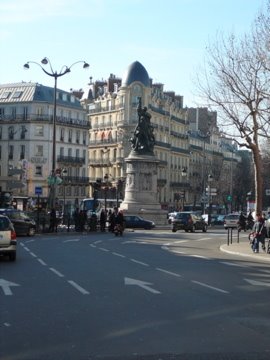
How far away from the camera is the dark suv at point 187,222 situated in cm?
5391

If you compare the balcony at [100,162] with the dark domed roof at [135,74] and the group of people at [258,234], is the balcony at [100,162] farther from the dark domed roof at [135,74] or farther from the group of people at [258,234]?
the group of people at [258,234]

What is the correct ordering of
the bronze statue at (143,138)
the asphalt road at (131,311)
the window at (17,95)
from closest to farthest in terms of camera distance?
1. the asphalt road at (131,311)
2. the bronze statue at (143,138)
3. the window at (17,95)

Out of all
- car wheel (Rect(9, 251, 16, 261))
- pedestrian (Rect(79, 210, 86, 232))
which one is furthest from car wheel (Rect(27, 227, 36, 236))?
car wheel (Rect(9, 251, 16, 261))

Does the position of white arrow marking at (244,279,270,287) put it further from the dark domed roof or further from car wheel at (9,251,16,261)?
the dark domed roof

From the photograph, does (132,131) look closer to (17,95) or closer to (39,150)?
(39,150)

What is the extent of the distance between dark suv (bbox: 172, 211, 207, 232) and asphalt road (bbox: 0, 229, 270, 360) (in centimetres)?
3147

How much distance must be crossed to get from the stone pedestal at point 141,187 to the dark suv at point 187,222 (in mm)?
6553

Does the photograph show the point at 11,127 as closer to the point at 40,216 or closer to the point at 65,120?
the point at 65,120

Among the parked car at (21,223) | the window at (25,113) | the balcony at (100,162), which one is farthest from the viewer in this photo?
the balcony at (100,162)

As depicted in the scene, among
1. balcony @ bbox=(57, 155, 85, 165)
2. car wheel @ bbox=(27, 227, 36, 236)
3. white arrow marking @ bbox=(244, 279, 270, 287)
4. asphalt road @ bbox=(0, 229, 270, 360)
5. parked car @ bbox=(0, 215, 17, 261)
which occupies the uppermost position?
balcony @ bbox=(57, 155, 85, 165)

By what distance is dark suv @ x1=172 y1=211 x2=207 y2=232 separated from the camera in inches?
Result: 2122

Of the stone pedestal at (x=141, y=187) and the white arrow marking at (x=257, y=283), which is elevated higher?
the stone pedestal at (x=141, y=187)

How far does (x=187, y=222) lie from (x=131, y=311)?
42942 millimetres

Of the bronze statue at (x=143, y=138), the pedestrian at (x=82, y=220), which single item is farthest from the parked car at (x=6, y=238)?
the bronze statue at (x=143, y=138)
